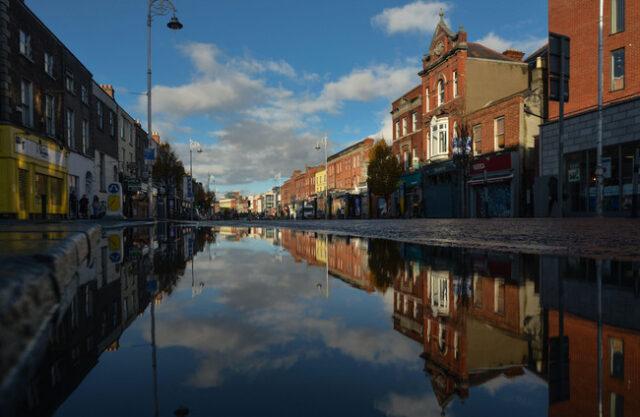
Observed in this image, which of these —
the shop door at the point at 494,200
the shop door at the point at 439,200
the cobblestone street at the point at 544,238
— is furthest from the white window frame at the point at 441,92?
the cobblestone street at the point at 544,238

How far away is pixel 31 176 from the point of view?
20.1 meters

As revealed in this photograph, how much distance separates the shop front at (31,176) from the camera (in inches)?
720

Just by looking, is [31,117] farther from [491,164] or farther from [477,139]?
[477,139]

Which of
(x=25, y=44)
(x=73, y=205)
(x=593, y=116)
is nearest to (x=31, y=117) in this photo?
(x=25, y=44)

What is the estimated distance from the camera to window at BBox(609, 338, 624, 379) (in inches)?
51.1

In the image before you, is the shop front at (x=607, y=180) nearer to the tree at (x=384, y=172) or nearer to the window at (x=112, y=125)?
the tree at (x=384, y=172)

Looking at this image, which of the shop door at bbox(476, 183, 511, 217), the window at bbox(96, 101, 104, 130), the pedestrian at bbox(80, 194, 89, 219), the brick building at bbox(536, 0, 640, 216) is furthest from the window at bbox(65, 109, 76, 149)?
the shop door at bbox(476, 183, 511, 217)

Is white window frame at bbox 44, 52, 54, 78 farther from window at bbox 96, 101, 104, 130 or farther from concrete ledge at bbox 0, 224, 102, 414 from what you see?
concrete ledge at bbox 0, 224, 102, 414

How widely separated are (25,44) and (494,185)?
27847 millimetres

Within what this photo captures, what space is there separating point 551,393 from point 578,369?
0.22m

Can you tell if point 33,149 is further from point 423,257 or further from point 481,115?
point 481,115

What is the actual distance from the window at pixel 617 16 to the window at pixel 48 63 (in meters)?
28.1

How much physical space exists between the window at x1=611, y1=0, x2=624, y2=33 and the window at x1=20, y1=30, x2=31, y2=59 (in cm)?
2762

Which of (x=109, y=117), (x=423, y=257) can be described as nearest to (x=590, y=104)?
(x=423, y=257)
